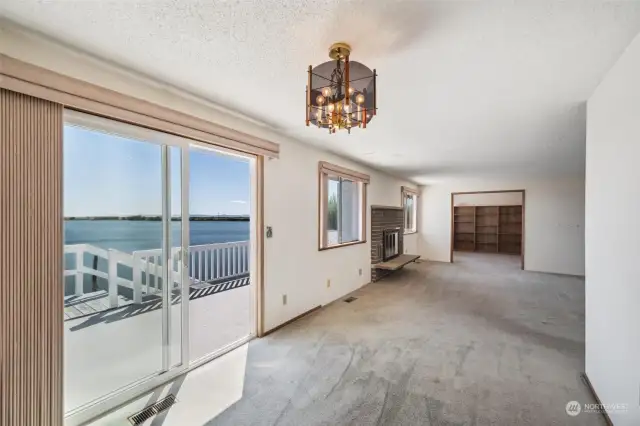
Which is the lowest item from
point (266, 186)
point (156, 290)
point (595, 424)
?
point (595, 424)

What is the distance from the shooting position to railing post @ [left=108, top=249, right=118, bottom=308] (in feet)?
7.29

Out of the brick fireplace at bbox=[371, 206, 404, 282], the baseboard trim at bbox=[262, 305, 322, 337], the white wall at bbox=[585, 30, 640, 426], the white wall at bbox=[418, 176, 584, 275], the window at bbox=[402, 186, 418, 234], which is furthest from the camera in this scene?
the window at bbox=[402, 186, 418, 234]

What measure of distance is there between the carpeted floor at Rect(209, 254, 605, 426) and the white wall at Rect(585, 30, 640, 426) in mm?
389

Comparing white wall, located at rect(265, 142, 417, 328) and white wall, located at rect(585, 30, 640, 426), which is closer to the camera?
white wall, located at rect(585, 30, 640, 426)

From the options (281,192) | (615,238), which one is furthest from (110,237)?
(615,238)

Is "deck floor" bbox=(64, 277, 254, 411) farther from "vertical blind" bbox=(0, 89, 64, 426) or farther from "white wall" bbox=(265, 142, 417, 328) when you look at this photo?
"white wall" bbox=(265, 142, 417, 328)

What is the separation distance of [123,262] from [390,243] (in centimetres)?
529

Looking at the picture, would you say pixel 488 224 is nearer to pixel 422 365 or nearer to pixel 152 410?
pixel 422 365

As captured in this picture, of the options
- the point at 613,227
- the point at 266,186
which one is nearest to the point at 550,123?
the point at 613,227

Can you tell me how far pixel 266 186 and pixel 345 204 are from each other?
2354 millimetres

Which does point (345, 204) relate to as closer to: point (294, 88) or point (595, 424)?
point (294, 88)

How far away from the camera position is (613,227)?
1.84 m

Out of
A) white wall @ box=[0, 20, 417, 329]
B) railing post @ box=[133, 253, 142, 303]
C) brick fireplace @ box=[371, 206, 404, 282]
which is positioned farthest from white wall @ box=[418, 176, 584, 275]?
railing post @ box=[133, 253, 142, 303]

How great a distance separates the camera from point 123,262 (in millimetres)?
2275
